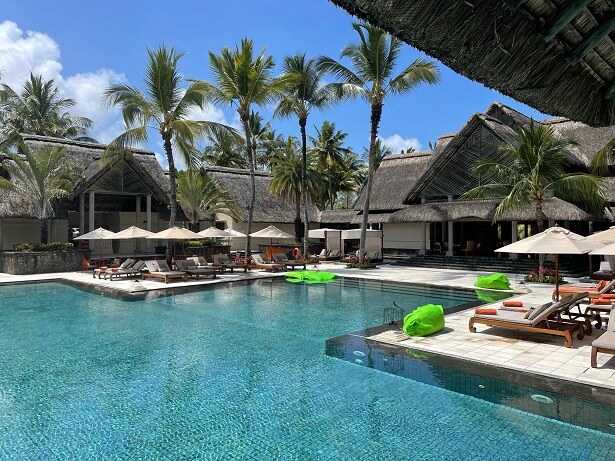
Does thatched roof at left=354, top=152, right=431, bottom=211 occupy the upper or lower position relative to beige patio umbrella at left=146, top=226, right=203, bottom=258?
upper

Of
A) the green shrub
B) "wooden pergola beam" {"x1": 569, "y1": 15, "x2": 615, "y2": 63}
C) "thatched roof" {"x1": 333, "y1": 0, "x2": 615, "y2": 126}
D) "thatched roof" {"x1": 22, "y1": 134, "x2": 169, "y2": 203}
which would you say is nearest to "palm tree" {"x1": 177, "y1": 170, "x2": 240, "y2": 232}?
"thatched roof" {"x1": 22, "y1": 134, "x2": 169, "y2": 203}

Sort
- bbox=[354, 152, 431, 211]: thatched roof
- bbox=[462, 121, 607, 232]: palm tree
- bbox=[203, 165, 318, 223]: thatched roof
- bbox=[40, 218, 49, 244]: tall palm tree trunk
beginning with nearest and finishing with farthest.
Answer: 1. bbox=[462, 121, 607, 232]: palm tree
2. bbox=[40, 218, 49, 244]: tall palm tree trunk
3. bbox=[354, 152, 431, 211]: thatched roof
4. bbox=[203, 165, 318, 223]: thatched roof

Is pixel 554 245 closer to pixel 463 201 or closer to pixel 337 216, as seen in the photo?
pixel 463 201

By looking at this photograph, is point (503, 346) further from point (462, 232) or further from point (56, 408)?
point (462, 232)

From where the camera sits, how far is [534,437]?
4531 mm

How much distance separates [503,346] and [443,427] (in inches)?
122

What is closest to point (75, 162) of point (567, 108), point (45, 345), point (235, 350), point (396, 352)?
point (45, 345)

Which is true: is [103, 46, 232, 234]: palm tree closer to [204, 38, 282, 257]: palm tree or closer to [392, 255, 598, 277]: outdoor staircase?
[204, 38, 282, 257]: palm tree

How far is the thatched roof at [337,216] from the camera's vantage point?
3105 centimetres

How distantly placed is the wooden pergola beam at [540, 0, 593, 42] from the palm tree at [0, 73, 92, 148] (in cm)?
3764

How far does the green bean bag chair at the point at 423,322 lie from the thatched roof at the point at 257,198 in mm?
24679

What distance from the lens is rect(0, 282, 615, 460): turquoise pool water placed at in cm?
442

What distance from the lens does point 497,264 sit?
66.8 ft

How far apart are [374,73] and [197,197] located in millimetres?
11847
